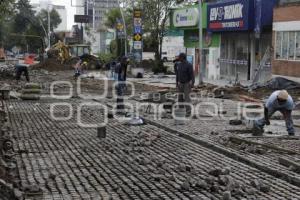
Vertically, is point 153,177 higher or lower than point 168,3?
lower

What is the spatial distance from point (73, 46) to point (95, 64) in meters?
10.2

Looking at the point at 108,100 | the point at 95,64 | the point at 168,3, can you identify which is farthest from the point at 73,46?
the point at 108,100

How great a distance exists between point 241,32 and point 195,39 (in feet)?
26.2

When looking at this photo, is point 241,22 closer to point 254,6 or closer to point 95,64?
point 254,6

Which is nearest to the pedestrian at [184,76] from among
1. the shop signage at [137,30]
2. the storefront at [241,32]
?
the storefront at [241,32]

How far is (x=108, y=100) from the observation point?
915 inches

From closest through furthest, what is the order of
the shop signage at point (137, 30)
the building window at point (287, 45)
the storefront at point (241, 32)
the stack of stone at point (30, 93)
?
1. the stack of stone at point (30, 93)
2. the building window at point (287, 45)
3. the storefront at point (241, 32)
4. the shop signage at point (137, 30)

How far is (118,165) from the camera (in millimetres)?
10188

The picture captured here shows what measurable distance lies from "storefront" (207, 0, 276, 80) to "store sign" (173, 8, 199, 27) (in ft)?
5.50

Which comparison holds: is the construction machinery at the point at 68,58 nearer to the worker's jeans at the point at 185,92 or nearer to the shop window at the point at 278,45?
the shop window at the point at 278,45

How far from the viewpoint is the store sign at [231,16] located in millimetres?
32750

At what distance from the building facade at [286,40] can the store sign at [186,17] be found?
34.3 feet

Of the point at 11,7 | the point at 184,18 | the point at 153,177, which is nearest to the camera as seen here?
the point at 153,177

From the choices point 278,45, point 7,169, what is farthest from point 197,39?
point 7,169
